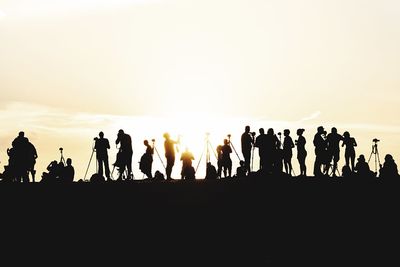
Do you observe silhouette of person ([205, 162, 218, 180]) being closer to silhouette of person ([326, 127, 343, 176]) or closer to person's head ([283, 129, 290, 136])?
person's head ([283, 129, 290, 136])

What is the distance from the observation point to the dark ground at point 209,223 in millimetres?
22000

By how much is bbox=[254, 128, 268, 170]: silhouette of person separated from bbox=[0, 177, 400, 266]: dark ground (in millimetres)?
1860

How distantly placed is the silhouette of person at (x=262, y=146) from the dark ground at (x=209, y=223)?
1860mm

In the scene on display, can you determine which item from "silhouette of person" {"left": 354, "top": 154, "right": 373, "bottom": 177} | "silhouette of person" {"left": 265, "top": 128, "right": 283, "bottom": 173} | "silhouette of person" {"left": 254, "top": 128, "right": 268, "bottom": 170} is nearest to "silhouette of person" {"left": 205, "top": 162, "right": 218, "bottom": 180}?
"silhouette of person" {"left": 254, "top": 128, "right": 268, "bottom": 170}

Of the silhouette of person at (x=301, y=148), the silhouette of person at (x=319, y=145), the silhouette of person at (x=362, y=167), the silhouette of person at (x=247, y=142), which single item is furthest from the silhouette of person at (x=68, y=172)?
the silhouette of person at (x=362, y=167)

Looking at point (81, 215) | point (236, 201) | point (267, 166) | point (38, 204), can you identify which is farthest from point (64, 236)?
point (267, 166)

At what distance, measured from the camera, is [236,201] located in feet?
89.1

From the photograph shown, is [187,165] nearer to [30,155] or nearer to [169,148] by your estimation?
[169,148]

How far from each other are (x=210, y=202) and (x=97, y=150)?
8.22 meters

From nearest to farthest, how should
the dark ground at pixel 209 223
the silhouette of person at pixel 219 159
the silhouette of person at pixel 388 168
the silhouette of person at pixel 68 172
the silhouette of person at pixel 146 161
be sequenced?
the dark ground at pixel 209 223
the silhouette of person at pixel 388 168
the silhouette of person at pixel 68 172
the silhouette of person at pixel 146 161
the silhouette of person at pixel 219 159

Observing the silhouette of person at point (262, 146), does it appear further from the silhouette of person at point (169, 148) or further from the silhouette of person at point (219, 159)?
the silhouette of person at point (219, 159)

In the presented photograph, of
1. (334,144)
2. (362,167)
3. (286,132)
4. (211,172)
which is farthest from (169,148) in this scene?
(362,167)

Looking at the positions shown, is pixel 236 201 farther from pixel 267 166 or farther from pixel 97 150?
pixel 97 150

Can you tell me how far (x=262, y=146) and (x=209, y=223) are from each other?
8307 millimetres
